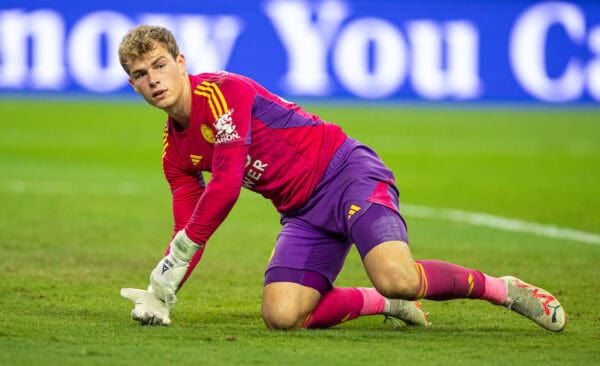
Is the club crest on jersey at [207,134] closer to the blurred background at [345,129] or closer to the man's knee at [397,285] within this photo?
the blurred background at [345,129]

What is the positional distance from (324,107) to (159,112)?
358cm

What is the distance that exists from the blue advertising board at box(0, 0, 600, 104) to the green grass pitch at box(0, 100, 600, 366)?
104 inches

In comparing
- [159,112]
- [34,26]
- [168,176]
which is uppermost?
[168,176]

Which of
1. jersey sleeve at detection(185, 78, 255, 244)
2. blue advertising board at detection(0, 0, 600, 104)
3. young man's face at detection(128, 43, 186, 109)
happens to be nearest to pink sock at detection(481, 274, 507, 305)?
jersey sleeve at detection(185, 78, 255, 244)

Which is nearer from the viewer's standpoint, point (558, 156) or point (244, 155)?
point (244, 155)

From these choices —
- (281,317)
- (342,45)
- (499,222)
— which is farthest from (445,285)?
(342,45)

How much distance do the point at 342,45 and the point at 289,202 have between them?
17.1 m

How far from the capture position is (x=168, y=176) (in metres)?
6.25

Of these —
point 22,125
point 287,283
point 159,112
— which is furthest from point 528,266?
point 159,112

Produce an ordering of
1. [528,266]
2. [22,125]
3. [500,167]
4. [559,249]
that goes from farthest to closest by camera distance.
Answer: [22,125] < [500,167] < [559,249] < [528,266]

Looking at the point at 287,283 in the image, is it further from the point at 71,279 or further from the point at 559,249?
the point at 559,249

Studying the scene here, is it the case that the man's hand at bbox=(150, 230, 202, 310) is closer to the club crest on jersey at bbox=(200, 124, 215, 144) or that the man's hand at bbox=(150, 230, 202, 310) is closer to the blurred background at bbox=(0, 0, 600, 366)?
the blurred background at bbox=(0, 0, 600, 366)

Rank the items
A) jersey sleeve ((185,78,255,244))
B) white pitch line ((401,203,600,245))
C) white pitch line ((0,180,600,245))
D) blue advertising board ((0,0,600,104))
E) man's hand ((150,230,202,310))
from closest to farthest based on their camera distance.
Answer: jersey sleeve ((185,78,255,244)), man's hand ((150,230,202,310)), white pitch line ((401,203,600,245)), white pitch line ((0,180,600,245)), blue advertising board ((0,0,600,104))

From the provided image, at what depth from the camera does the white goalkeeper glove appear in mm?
5816
